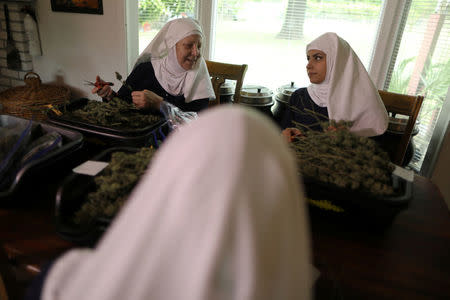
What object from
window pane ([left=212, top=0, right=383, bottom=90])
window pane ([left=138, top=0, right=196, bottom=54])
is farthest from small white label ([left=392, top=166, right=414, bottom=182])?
window pane ([left=138, top=0, right=196, bottom=54])

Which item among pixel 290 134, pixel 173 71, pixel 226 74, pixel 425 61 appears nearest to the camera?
pixel 290 134

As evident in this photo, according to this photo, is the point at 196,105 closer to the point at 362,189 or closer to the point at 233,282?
the point at 362,189

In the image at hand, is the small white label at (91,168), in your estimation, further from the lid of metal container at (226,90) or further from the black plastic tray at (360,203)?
the lid of metal container at (226,90)

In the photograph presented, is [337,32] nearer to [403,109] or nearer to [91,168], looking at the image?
[403,109]

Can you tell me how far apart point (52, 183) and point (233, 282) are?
0.83m

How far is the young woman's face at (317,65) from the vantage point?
1638 mm

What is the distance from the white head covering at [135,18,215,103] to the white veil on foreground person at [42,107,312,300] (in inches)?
63.5

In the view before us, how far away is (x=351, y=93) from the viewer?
5.06 feet

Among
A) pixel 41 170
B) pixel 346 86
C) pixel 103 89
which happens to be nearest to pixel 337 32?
pixel 346 86

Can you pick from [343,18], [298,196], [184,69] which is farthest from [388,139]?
[298,196]

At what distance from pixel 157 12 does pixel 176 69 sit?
138cm

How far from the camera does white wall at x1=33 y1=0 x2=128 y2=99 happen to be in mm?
2830

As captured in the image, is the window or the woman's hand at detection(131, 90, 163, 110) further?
the window

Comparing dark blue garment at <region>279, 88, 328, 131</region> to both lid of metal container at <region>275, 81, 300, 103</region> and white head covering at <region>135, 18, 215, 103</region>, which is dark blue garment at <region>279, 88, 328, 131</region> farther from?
white head covering at <region>135, 18, 215, 103</region>
